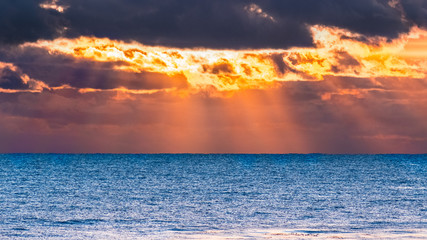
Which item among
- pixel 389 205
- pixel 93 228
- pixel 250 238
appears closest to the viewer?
pixel 250 238

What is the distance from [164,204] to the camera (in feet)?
255

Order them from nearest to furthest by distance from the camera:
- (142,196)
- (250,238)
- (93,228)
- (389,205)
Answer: (250,238)
(93,228)
(389,205)
(142,196)

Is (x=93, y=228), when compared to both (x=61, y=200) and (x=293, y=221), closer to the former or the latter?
(x=293, y=221)

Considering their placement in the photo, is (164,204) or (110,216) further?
(164,204)

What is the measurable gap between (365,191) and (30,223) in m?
57.4

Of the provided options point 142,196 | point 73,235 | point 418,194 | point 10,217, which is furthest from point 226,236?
point 418,194

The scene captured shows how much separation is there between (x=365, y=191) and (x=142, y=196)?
3288cm

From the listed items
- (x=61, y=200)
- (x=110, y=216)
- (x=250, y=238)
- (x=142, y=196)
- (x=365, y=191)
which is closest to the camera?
(x=250, y=238)

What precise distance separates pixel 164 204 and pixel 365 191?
36.5 meters

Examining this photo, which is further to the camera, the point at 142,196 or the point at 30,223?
the point at 142,196

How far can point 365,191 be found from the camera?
102 m

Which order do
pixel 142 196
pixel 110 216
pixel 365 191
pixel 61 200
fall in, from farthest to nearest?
pixel 365 191
pixel 142 196
pixel 61 200
pixel 110 216

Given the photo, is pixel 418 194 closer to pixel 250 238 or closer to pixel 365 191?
pixel 365 191

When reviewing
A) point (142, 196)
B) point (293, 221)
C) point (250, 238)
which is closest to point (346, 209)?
point (293, 221)
